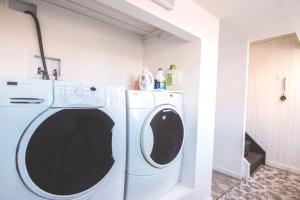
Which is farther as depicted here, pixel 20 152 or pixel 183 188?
pixel 183 188

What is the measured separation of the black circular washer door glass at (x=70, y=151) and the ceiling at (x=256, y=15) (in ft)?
4.67

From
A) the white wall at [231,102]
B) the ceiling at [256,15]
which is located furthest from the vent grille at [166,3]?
the white wall at [231,102]

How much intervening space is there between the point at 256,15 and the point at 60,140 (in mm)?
2078

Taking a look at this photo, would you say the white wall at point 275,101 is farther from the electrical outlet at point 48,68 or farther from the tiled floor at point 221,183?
the electrical outlet at point 48,68

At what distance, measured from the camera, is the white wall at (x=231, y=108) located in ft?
8.62

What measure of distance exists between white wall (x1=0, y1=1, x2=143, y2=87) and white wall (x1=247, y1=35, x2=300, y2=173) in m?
2.28

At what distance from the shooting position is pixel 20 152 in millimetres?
850

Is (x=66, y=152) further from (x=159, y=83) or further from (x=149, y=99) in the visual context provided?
(x=159, y=83)

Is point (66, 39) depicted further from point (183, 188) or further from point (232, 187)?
point (232, 187)

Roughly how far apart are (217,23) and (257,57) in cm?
181

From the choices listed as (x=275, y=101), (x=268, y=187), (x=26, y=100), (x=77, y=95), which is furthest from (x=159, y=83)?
(x=275, y=101)

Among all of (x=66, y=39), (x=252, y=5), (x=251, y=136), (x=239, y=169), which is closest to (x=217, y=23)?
(x=252, y=5)

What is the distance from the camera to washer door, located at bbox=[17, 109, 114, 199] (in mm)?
886

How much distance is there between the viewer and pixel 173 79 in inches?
74.5
